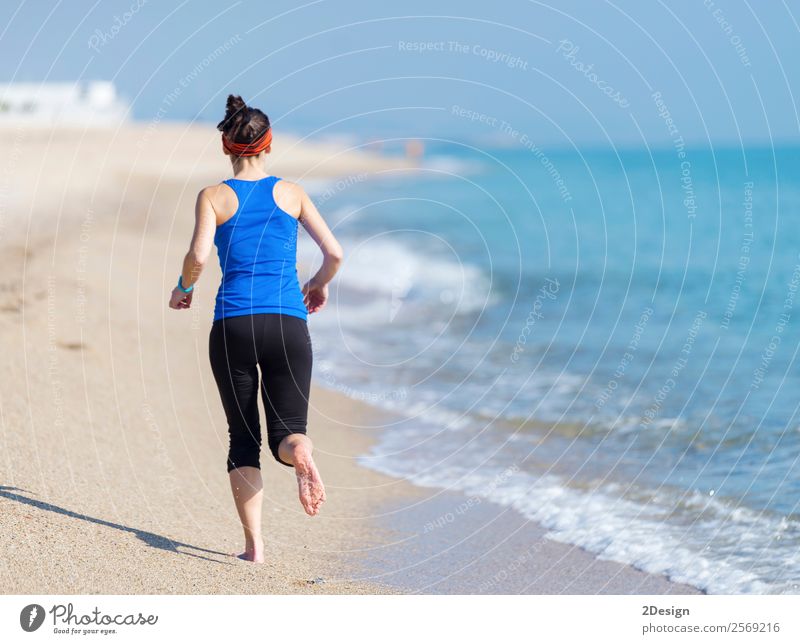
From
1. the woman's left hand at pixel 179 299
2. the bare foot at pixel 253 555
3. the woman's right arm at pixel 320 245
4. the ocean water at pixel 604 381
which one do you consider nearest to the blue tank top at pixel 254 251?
the woman's right arm at pixel 320 245

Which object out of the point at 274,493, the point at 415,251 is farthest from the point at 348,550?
the point at 415,251

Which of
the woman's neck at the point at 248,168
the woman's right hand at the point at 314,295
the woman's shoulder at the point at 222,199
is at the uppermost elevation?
the woman's neck at the point at 248,168

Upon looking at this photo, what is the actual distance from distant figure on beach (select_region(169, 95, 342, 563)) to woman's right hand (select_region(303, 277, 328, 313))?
27cm

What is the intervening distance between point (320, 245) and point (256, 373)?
26.4 inches

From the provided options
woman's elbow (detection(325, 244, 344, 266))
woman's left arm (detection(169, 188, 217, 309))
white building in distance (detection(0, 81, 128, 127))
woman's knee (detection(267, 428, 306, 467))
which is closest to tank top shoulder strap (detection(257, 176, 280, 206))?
woman's left arm (detection(169, 188, 217, 309))

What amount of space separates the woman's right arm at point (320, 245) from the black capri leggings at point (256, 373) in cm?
33

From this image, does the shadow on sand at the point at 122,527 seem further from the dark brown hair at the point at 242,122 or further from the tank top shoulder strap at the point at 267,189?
the dark brown hair at the point at 242,122

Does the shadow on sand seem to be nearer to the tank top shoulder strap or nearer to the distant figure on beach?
the distant figure on beach

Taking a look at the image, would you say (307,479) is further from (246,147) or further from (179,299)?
(246,147)

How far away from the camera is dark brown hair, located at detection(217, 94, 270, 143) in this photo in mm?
4430
